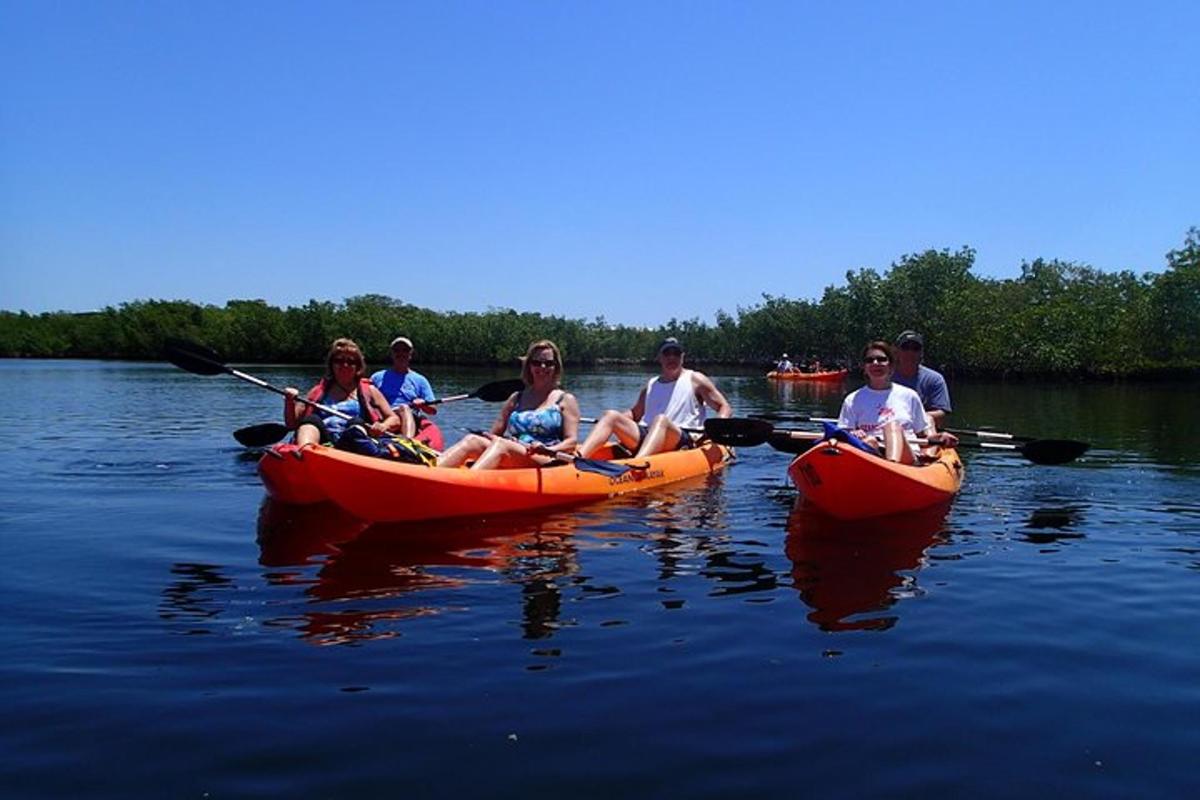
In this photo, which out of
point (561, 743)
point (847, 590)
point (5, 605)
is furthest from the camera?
point (847, 590)

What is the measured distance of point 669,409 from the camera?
1167cm

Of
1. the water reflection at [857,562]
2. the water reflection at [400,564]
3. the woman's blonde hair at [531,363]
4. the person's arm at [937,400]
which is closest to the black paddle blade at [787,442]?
the water reflection at [857,562]

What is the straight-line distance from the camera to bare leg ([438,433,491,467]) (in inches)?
359

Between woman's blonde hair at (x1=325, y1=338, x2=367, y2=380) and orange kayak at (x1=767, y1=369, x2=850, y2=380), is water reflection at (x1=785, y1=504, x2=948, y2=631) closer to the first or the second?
woman's blonde hair at (x1=325, y1=338, x2=367, y2=380)

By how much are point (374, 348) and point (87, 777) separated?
91.6 m

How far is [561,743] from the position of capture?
385 cm

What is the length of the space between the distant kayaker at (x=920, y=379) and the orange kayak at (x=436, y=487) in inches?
133

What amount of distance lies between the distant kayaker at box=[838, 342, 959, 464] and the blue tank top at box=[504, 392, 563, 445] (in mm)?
2820

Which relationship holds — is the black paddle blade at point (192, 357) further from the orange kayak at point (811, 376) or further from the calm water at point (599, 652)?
the orange kayak at point (811, 376)

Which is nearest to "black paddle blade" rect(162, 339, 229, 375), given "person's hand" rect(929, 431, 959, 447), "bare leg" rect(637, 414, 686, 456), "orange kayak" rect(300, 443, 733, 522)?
"orange kayak" rect(300, 443, 733, 522)

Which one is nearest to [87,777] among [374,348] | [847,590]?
[847,590]

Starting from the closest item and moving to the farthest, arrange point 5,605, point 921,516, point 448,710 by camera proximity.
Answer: point 448,710, point 5,605, point 921,516

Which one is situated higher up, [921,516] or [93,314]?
[93,314]

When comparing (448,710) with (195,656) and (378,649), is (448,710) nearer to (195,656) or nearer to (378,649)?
(378,649)
